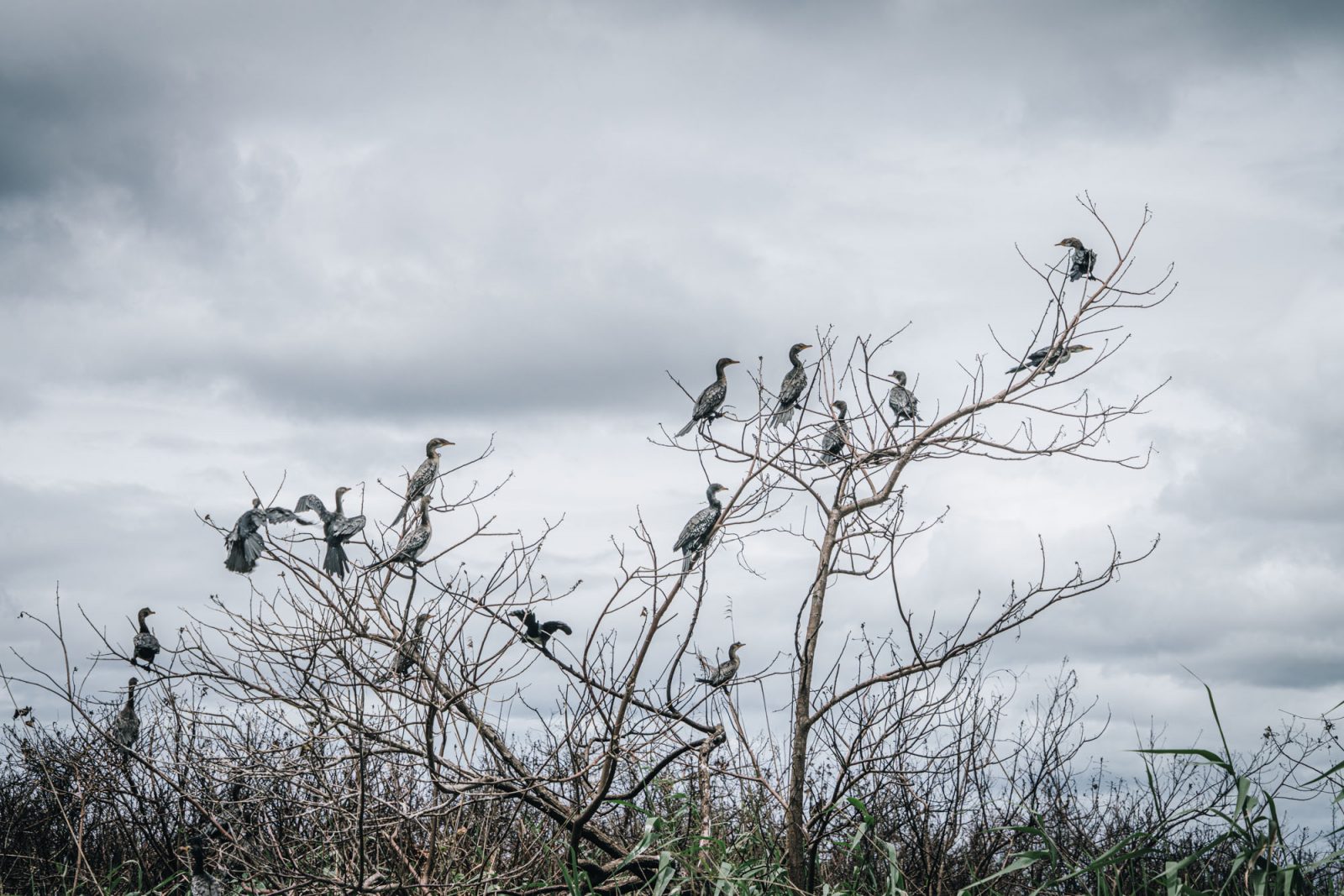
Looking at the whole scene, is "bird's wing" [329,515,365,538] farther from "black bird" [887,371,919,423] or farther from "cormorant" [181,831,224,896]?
"black bird" [887,371,919,423]

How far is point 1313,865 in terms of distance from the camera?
3.58 meters

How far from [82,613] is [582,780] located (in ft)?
9.75

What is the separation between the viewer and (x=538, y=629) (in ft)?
18.2

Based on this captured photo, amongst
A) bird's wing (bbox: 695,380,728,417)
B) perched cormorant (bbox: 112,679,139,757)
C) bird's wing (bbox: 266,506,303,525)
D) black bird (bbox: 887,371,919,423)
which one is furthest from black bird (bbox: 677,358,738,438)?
perched cormorant (bbox: 112,679,139,757)

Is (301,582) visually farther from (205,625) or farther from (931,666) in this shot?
(931,666)

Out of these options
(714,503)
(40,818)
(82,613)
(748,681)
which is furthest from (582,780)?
(40,818)

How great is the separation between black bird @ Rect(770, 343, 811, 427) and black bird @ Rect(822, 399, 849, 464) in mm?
282

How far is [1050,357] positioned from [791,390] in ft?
7.43

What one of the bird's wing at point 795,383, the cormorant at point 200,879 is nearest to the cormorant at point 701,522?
the bird's wing at point 795,383

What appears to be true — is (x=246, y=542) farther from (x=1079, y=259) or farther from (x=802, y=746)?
(x=1079, y=259)

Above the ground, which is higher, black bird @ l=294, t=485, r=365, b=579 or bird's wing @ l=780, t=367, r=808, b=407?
bird's wing @ l=780, t=367, r=808, b=407

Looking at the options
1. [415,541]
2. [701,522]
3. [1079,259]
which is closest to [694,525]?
[701,522]

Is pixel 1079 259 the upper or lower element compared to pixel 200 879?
Result: upper

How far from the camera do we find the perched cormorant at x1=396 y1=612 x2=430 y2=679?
15.7 feet
